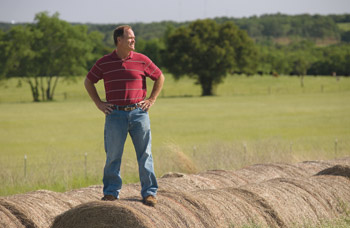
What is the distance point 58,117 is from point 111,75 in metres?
46.6

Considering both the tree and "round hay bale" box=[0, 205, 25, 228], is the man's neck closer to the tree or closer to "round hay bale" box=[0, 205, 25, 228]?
"round hay bale" box=[0, 205, 25, 228]

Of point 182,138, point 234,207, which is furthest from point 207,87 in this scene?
point 234,207

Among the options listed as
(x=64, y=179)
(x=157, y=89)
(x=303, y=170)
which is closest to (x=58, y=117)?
(x=64, y=179)

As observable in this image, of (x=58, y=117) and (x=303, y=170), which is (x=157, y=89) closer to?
(x=303, y=170)

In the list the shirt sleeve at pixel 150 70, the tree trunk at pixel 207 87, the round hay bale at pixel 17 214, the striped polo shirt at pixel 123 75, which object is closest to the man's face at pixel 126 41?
the striped polo shirt at pixel 123 75

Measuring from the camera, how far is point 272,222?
25.6 feet

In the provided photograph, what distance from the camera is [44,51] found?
80562 millimetres

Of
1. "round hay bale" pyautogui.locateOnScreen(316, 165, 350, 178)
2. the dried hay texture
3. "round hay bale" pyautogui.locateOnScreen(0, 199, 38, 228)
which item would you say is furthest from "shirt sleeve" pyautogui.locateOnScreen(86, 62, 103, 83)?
"round hay bale" pyautogui.locateOnScreen(316, 165, 350, 178)

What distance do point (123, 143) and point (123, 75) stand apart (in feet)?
2.65

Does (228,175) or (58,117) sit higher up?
(228,175)

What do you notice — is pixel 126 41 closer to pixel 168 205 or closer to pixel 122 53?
pixel 122 53

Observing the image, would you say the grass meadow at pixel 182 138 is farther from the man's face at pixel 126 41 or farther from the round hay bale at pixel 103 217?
the round hay bale at pixel 103 217

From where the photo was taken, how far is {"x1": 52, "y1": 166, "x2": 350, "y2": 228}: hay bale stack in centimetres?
629

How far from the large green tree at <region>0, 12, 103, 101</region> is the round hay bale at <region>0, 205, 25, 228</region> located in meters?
73.0
